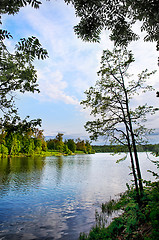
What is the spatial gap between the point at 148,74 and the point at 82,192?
14.2 metres

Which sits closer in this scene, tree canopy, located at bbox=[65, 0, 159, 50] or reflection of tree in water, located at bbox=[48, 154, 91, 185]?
tree canopy, located at bbox=[65, 0, 159, 50]

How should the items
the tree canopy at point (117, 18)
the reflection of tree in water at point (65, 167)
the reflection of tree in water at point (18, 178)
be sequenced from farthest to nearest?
the reflection of tree in water at point (65, 167), the reflection of tree in water at point (18, 178), the tree canopy at point (117, 18)

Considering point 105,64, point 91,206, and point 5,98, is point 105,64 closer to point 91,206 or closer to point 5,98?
point 5,98

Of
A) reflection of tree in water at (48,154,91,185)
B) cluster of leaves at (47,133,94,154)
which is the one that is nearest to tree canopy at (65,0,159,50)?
reflection of tree in water at (48,154,91,185)

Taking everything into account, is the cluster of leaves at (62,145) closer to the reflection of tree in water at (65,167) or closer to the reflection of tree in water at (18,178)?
the reflection of tree in water at (65,167)

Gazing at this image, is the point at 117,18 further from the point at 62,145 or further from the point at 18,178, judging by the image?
the point at 62,145

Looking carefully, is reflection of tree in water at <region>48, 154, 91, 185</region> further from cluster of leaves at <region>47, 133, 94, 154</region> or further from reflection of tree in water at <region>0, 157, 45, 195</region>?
cluster of leaves at <region>47, 133, 94, 154</region>

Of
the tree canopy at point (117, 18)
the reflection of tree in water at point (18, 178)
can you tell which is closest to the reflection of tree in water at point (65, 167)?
the reflection of tree in water at point (18, 178)

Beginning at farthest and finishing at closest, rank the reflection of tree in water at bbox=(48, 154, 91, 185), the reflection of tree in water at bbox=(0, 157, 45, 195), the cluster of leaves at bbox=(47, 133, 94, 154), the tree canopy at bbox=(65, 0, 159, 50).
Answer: the cluster of leaves at bbox=(47, 133, 94, 154)
the reflection of tree in water at bbox=(48, 154, 91, 185)
the reflection of tree in water at bbox=(0, 157, 45, 195)
the tree canopy at bbox=(65, 0, 159, 50)

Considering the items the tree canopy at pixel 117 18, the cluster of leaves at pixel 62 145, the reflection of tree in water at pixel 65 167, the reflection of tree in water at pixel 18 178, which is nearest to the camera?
the tree canopy at pixel 117 18

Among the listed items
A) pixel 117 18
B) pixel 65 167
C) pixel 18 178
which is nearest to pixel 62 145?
pixel 65 167

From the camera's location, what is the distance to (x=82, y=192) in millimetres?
16891

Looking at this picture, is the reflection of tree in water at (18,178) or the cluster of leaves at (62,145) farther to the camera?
the cluster of leaves at (62,145)

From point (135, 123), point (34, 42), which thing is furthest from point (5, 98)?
point (135, 123)
